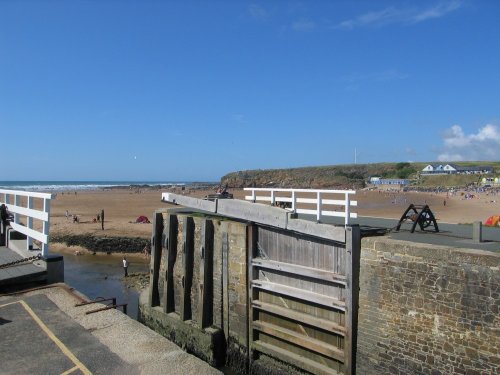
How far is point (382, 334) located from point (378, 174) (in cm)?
13926

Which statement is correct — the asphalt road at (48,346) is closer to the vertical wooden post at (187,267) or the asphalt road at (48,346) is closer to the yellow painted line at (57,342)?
the yellow painted line at (57,342)

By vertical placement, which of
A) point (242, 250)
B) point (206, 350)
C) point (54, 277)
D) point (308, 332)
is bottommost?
point (206, 350)

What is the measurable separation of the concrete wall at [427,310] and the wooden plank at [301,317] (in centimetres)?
52

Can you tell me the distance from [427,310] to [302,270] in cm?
269

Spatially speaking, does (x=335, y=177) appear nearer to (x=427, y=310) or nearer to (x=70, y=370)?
(x=427, y=310)

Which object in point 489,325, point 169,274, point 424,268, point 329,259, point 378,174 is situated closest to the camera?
point 489,325

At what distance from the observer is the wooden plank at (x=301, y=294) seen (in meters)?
8.88

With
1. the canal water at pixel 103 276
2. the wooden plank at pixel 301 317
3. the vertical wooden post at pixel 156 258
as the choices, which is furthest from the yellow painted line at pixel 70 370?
the canal water at pixel 103 276

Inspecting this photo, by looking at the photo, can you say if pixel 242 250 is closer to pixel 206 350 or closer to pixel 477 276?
pixel 206 350

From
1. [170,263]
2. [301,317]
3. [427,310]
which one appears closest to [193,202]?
[170,263]

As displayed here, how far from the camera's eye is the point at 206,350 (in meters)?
11.3

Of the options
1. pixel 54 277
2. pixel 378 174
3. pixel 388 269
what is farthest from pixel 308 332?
pixel 378 174

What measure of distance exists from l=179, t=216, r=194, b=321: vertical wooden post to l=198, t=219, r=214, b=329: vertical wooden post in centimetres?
62

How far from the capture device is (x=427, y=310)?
7.71 metres
